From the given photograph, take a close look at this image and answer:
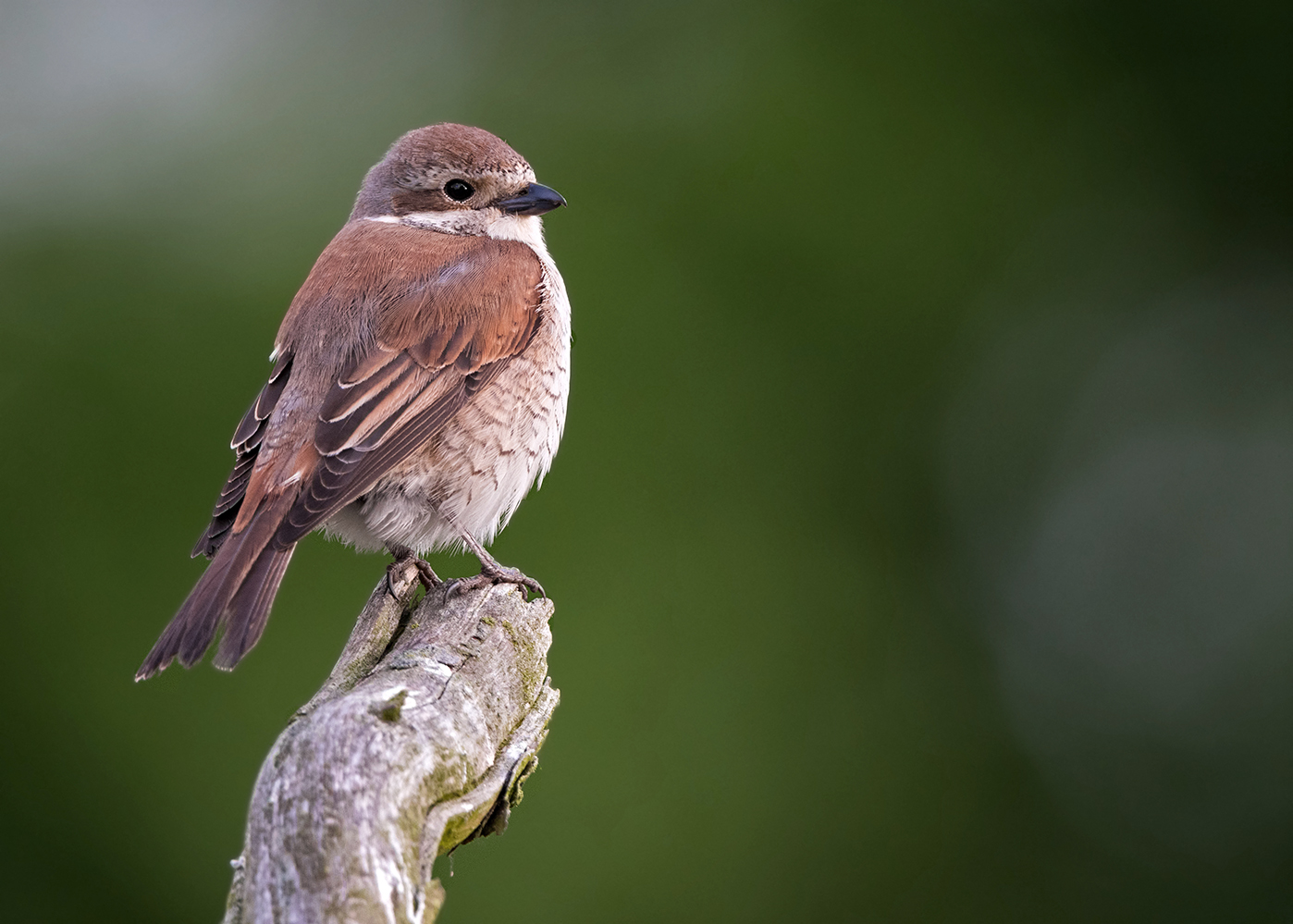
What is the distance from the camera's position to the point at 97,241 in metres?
6.82

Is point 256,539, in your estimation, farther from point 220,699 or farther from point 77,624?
point 77,624

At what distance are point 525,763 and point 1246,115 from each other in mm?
9162

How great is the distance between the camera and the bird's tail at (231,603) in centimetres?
283

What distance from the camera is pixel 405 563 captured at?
3.76 m

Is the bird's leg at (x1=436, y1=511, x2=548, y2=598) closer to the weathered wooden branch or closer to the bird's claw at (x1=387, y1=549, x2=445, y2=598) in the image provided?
the bird's claw at (x1=387, y1=549, x2=445, y2=598)

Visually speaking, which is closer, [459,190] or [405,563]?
[405,563]

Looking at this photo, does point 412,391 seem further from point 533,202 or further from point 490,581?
Result: point 533,202

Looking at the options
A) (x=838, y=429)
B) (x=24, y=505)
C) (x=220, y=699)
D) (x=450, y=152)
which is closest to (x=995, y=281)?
(x=838, y=429)

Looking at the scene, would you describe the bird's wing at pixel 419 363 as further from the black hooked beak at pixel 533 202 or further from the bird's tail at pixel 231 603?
the black hooked beak at pixel 533 202

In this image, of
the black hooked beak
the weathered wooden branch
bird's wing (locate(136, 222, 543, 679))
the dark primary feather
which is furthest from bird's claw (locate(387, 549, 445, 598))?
the black hooked beak

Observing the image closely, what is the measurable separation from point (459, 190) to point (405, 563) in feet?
5.28

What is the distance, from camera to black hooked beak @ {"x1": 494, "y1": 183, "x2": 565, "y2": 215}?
4.55 meters

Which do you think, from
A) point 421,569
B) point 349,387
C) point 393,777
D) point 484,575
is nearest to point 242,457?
point 349,387

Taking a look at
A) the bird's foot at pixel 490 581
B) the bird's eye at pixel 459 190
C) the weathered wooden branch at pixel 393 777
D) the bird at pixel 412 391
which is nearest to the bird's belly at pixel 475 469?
the bird at pixel 412 391
